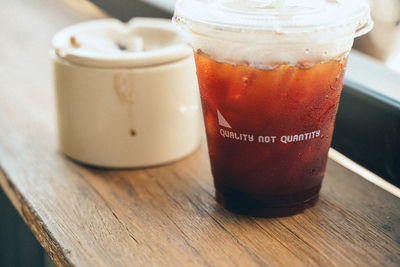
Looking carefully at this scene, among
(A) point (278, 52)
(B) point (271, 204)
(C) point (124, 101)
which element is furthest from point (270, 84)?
(C) point (124, 101)

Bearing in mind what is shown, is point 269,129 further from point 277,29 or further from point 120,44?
point 120,44

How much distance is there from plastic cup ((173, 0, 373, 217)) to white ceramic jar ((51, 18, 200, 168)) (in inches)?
5.6

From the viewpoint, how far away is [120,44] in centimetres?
95

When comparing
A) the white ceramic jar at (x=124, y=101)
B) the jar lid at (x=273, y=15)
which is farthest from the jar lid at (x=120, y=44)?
the jar lid at (x=273, y=15)

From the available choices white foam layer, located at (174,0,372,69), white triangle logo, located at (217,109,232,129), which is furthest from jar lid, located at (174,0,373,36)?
white triangle logo, located at (217,109,232,129)

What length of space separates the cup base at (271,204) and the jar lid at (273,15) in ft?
0.72

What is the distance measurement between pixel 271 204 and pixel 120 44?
1.30 ft

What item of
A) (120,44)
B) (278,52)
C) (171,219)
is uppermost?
(278,52)

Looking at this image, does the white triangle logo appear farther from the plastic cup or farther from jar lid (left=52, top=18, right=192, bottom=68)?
jar lid (left=52, top=18, right=192, bottom=68)

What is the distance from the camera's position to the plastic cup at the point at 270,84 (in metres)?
0.64

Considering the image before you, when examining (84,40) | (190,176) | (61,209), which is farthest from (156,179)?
(84,40)

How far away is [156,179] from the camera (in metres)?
0.86

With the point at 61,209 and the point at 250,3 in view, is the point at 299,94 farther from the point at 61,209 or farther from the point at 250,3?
the point at 61,209

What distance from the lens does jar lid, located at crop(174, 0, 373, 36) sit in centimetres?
63
